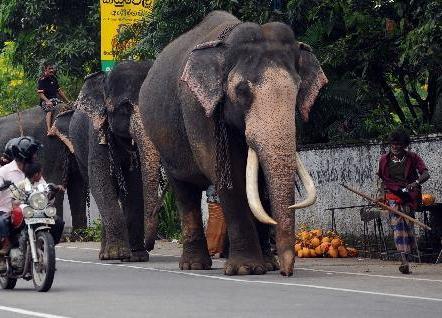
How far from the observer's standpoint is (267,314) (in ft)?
43.4

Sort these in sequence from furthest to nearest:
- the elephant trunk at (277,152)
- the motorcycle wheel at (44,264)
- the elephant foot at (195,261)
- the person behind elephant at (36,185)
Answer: the elephant foot at (195,261), the elephant trunk at (277,152), the person behind elephant at (36,185), the motorcycle wheel at (44,264)

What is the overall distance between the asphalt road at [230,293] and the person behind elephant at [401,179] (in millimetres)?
643

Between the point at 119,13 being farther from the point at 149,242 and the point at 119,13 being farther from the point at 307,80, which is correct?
the point at 307,80

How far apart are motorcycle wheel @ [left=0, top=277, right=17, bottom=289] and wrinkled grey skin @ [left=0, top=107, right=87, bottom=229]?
11.9 m

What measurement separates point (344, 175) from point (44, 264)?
1053 centimetres

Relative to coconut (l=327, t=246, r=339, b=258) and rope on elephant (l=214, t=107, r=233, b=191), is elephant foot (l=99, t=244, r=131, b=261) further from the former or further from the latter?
→ rope on elephant (l=214, t=107, r=233, b=191)

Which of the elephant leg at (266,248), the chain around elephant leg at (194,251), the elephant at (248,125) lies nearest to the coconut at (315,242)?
the chain around elephant leg at (194,251)

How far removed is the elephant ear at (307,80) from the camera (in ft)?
63.6

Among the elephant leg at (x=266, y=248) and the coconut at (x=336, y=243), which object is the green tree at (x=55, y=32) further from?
the elephant leg at (x=266, y=248)

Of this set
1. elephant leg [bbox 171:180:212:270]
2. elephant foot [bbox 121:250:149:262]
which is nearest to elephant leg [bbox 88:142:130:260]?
elephant foot [bbox 121:250:149:262]

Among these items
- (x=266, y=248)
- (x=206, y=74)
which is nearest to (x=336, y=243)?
(x=266, y=248)

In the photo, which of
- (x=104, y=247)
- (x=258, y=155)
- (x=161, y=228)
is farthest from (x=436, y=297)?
(x=161, y=228)

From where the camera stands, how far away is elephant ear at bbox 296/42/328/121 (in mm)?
19391

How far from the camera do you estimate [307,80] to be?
63.9 feet
